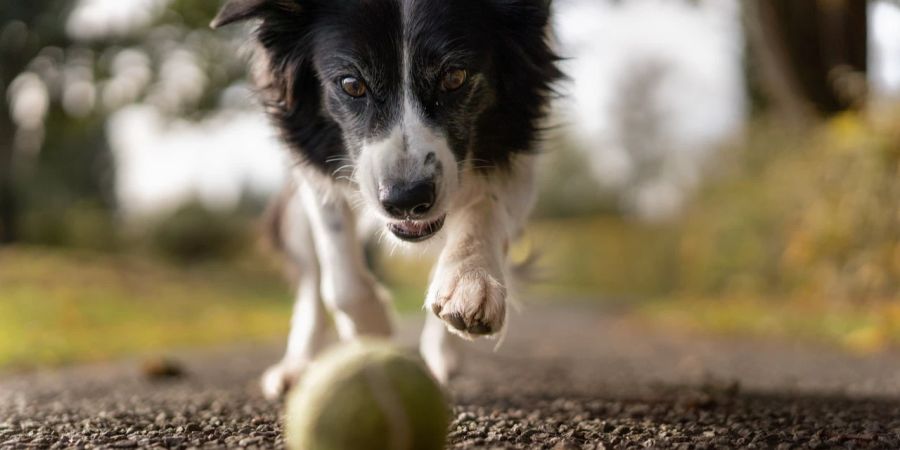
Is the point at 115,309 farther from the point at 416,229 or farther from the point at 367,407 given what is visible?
the point at 367,407

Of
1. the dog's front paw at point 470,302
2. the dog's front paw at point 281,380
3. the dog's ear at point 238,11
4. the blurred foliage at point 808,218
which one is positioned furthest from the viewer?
the blurred foliage at point 808,218

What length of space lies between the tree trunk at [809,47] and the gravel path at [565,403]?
4.80m

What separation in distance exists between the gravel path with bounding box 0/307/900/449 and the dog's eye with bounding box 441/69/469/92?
3.97 feet

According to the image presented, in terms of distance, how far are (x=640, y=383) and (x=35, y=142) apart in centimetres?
1790

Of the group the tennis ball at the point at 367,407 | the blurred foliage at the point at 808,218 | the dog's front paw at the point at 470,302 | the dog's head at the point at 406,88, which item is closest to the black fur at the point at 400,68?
the dog's head at the point at 406,88

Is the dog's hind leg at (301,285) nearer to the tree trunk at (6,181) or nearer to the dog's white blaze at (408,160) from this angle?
the dog's white blaze at (408,160)

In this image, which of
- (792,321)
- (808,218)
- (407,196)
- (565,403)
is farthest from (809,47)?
(407,196)

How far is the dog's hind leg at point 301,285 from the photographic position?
4301mm

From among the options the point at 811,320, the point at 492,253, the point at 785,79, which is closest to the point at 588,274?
the point at 785,79

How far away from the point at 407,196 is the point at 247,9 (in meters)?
1.09

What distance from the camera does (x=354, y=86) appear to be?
302 cm

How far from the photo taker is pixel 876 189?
7.55m

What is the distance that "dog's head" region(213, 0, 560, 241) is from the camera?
2.76 m

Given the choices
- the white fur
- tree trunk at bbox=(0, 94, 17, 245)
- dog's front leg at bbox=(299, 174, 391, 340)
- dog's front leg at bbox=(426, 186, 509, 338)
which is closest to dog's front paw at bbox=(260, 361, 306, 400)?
the white fur
